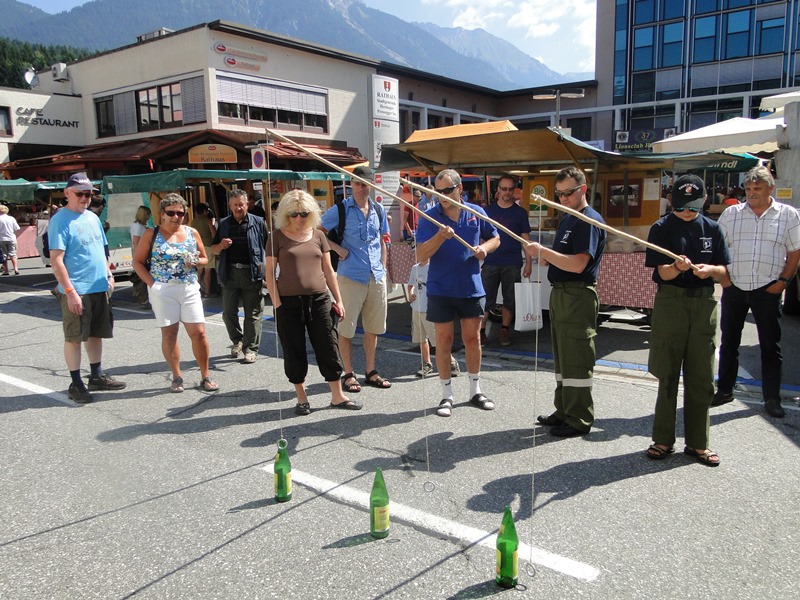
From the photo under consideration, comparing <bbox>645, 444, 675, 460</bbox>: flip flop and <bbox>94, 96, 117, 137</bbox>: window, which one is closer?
<bbox>645, 444, 675, 460</bbox>: flip flop

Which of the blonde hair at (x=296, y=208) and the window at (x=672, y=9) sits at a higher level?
the window at (x=672, y=9)

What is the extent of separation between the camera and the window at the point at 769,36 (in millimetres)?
34500

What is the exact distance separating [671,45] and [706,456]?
40.3 m

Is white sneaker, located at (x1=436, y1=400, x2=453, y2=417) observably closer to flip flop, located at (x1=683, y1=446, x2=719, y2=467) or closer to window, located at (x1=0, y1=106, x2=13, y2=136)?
flip flop, located at (x1=683, y1=446, x2=719, y2=467)

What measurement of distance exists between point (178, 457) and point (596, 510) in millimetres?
2803

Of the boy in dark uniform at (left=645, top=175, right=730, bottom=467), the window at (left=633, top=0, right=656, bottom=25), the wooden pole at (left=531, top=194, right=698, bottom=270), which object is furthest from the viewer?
the window at (left=633, top=0, right=656, bottom=25)

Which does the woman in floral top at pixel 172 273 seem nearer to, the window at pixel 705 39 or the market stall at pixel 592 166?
the market stall at pixel 592 166

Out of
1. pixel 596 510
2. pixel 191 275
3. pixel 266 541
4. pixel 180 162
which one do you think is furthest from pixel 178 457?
pixel 180 162

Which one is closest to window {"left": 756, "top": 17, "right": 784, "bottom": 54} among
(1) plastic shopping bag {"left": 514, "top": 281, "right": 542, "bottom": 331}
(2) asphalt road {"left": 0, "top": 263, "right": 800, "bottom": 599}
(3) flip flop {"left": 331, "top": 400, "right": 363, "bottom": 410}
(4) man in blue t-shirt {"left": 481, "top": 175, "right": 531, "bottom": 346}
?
(4) man in blue t-shirt {"left": 481, "top": 175, "right": 531, "bottom": 346}

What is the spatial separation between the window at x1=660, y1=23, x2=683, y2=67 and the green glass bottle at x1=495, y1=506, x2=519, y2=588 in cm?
4137

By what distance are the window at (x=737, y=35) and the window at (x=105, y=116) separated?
34.1 m

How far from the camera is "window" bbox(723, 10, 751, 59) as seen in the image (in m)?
35.6

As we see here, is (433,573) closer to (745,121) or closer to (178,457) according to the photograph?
(178,457)

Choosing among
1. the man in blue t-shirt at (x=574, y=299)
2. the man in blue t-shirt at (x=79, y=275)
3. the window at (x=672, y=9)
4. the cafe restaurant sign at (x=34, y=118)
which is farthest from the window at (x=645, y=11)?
the man in blue t-shirt at (x=79, y=275)
